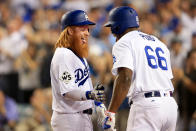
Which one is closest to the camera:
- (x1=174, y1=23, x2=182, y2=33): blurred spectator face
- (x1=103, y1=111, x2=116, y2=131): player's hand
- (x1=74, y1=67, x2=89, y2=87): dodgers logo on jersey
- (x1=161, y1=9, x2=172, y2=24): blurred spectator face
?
(x1=103, y1=111, x2=116, y2=131): player's hand

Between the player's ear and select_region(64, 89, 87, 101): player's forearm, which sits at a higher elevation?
the player's ear

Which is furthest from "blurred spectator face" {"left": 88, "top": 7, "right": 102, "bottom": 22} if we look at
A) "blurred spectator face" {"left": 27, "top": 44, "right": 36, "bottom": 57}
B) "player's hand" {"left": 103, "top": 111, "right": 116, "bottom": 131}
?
"player's hand" {"left": 103, "top": 111, "right": 116, "bottom": 131}

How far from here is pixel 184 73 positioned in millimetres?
9492

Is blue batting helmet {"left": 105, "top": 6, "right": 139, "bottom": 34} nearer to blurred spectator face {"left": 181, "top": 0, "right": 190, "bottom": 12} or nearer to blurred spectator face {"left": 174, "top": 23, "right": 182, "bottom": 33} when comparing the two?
blurred spectator face {"left": 174, "top": 23, "right": 182, "bottom": 33}

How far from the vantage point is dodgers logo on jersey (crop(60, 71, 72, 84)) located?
546cm

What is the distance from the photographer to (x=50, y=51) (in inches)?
410

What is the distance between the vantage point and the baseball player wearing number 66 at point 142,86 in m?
5.21

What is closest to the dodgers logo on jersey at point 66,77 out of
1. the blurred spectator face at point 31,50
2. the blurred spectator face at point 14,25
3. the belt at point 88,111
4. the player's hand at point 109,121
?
the belt at point 88,111

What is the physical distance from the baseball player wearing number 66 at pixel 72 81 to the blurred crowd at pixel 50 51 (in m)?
3.16

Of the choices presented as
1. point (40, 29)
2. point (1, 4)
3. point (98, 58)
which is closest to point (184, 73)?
point (98, 58)

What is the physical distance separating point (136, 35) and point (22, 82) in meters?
5.88

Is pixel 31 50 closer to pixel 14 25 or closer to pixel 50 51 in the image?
pixel 50 51

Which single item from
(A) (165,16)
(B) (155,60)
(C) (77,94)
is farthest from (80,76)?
(A) (165,16)

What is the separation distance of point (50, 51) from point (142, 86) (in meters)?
5.38
